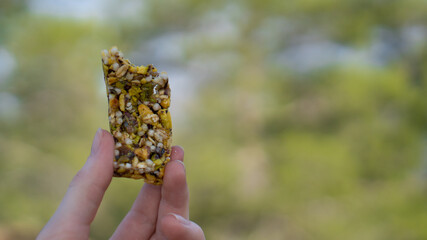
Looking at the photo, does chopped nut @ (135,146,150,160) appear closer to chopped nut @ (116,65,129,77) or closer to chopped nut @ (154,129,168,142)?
chopped nut @ (154,129,168,142)

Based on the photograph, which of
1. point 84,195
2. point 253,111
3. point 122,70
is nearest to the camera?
point 84,195

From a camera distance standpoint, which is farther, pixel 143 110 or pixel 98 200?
pixel 143 110

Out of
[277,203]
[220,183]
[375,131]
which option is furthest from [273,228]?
[375,131]

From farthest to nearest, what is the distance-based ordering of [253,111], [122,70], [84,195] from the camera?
[253,111], [122,70], [84,195]

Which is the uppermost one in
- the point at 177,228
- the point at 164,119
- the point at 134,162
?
the point at 164,119

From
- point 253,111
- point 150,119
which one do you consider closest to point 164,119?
point 150,119

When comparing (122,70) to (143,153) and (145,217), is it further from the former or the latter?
(145,217)

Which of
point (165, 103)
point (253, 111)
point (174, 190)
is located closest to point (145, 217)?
point (174, 190)

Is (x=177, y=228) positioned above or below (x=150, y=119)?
below

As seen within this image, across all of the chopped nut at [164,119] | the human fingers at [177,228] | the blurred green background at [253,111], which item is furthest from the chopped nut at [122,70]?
the blurred green background at [253,111]

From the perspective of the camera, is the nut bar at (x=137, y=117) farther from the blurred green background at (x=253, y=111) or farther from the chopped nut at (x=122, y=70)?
the blurred green background at (x=253, y=111)
